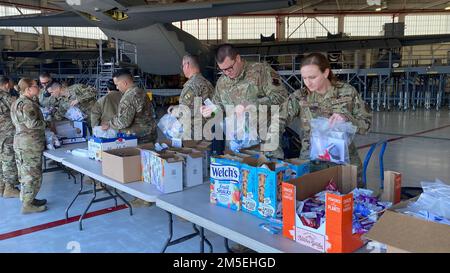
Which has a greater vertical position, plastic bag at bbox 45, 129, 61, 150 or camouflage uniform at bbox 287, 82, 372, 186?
camouflage uniform at bbox 287, 82, 372, 186

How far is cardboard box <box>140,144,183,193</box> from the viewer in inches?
83.4

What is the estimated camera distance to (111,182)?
2.45 metres

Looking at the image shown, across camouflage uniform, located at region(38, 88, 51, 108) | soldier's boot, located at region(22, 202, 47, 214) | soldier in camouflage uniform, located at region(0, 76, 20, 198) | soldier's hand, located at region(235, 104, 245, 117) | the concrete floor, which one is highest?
camouflage uniform, located at region(38, 88, 51, 108)

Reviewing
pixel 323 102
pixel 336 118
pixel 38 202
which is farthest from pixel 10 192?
pixel 336 118

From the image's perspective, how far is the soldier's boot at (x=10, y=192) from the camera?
170 inches

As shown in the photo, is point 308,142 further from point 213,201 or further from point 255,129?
point 213,201

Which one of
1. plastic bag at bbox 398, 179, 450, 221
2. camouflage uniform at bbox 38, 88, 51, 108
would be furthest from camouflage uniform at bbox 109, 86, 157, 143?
plastic bag at bbox 398, 179, 450, 221

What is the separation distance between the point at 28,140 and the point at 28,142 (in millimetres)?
21

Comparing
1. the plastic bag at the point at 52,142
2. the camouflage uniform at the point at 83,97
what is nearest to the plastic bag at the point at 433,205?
the plastic bag at the point at 52,142

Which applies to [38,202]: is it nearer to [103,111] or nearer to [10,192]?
[10,192]

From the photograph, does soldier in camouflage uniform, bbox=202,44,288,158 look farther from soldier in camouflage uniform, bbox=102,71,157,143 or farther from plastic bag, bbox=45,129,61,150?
plastic bag, bbox=45,129,61,150

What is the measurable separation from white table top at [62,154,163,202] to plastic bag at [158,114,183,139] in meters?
0.55

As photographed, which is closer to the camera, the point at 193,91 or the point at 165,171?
the point at 165,171

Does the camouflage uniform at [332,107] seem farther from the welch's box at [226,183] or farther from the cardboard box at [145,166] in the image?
the cardboard box at [145,166]
